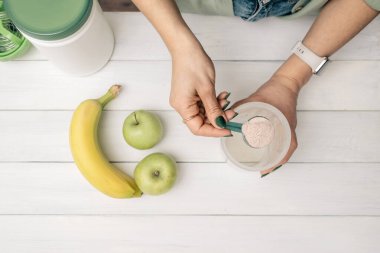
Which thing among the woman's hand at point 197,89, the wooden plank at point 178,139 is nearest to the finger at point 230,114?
the woman's hand at point 197,89

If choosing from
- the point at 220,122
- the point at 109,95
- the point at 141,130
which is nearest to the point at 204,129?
the point at 220,122

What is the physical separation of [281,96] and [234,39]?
0.62 ft

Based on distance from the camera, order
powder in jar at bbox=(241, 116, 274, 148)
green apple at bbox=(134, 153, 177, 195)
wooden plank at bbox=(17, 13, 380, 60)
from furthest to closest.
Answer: wooden plank at bbox=(17, 13, 380, 60) → green apple at bbox=(134, 153, 177, 195) → powder in jar at bbox=(241, 116, 274, 148)

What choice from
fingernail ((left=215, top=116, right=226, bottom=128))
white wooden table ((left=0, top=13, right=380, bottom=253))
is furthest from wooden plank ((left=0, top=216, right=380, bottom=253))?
fingernail ((left=215, top=116, right=226, bottom=128))

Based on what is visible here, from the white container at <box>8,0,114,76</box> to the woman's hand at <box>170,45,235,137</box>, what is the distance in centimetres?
18

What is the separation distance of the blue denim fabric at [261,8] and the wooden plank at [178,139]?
0.22m

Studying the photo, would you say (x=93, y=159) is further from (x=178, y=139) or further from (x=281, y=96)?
(x=281, y=96)

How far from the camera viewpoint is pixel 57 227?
802mm

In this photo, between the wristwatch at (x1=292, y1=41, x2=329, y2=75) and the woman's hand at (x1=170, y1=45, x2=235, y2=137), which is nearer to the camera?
the woman's hand at (x1=170, y1=45, x2=235, y2=137)

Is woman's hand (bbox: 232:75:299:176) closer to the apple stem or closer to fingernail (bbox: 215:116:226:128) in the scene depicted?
fingernail (bbox: 215:116:226:128)

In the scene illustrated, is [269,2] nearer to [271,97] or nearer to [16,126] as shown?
[271,97]

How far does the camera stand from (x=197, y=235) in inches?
31.3

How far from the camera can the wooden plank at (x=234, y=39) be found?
0.87 meters

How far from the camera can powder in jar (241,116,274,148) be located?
64cm
